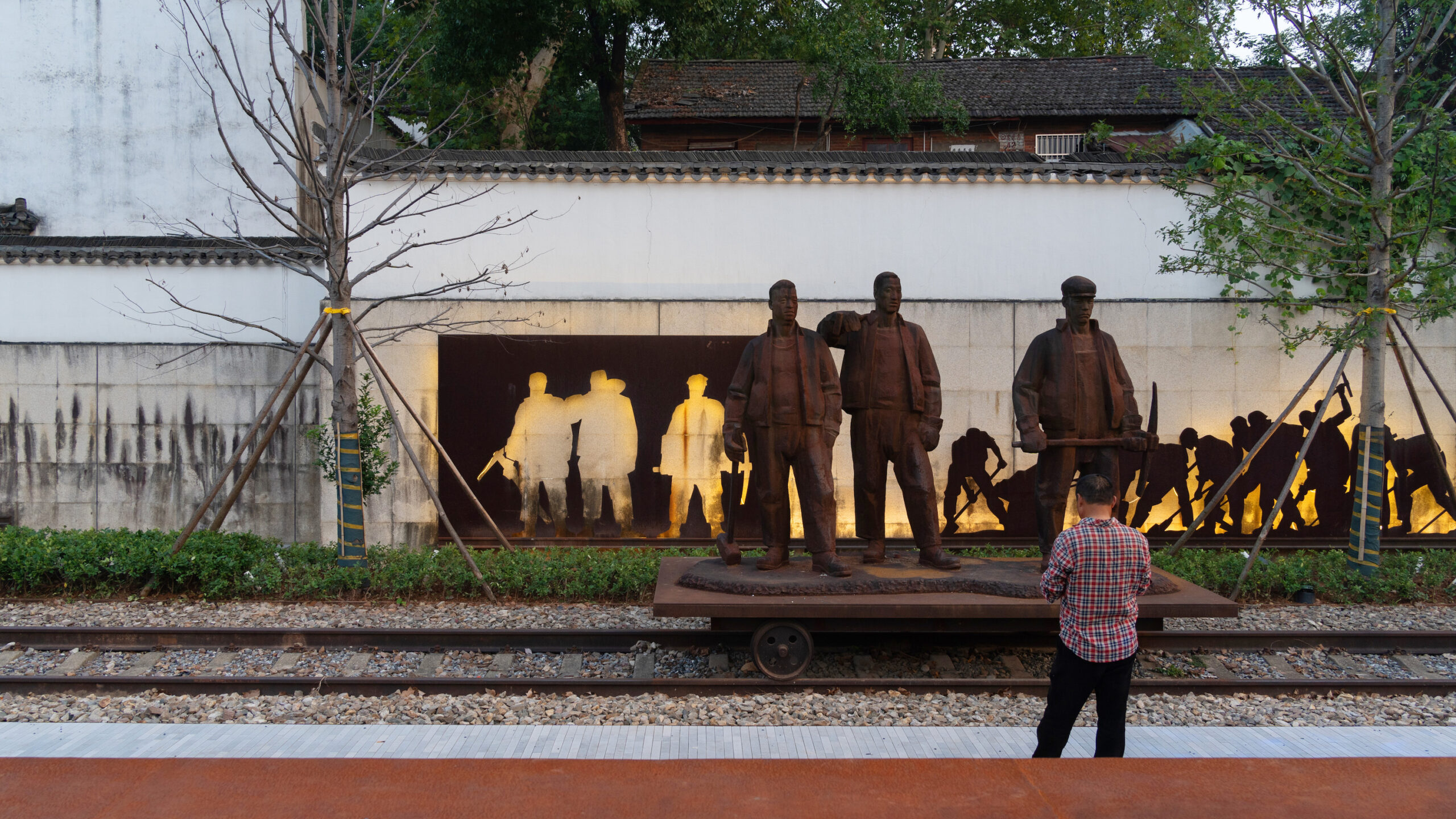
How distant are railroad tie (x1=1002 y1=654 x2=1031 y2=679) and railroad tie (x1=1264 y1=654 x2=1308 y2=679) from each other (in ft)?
5.49

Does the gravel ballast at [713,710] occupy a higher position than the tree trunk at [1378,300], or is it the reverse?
the tree trunk at [1378,300]

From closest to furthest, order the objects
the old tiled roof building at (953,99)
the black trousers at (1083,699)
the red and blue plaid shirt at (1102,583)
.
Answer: the red and blue plaid shirt at (1102,583)
the black trousers at (1083,699)
the old tiled roof building at (953,99)

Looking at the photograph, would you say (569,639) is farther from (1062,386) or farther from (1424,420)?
(1424,420)

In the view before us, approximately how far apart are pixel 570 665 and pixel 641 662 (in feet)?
1.61

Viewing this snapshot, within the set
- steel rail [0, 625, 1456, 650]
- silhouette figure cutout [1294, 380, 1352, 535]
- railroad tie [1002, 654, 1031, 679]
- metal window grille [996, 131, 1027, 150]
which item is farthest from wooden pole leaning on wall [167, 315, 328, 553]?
metal window grille [996, 131, 1027, 150]

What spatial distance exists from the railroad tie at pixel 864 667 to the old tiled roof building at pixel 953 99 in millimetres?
14416

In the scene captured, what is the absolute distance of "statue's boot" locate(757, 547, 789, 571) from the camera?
22.0 ft

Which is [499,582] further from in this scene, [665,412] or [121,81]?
[121,81]

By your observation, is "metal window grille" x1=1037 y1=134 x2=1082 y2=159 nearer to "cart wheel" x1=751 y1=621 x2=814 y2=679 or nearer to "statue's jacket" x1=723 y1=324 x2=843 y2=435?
"statue's jacket" x1=723 y1=324 x2=843 y2=435

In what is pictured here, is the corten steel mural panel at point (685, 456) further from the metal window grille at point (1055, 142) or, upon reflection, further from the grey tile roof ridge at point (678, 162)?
the metal window grille at point (1055, 142)

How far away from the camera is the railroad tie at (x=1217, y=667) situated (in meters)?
6.56

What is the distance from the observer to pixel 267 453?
11.1m

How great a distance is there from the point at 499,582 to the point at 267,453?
13.4 ft

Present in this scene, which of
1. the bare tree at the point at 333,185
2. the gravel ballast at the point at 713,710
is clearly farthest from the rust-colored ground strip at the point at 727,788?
the bare tree at the point at 333,185
